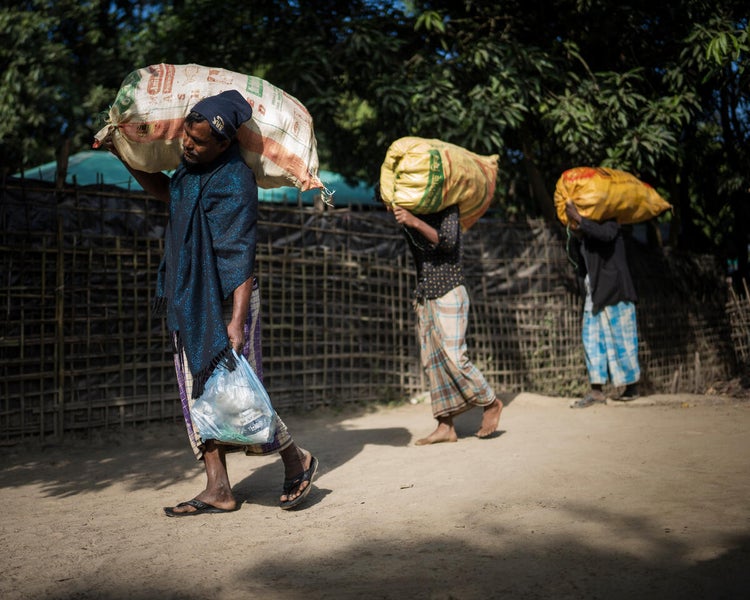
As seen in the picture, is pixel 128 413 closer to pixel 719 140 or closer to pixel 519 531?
pixel 519 531

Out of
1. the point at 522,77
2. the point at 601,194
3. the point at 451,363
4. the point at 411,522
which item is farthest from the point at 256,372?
the point at 522,77

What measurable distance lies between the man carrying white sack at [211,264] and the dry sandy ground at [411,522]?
27cm

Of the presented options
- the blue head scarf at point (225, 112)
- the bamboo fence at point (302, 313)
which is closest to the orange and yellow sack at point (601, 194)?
the bamboo fence at point (302, 313)

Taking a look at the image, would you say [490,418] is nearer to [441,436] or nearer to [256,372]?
[441,436]

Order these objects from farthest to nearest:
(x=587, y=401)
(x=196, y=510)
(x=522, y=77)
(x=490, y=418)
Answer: (x=522, y=77) < (x=587, y=401) < (x=490, y=418) < (x=196, y=510)

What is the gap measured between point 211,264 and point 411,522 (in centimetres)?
131

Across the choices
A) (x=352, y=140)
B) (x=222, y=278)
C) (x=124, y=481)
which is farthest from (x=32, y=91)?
(x=222, y=278)

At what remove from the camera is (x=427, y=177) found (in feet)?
14.0

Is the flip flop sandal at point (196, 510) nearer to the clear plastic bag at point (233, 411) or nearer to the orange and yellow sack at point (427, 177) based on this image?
the clear plastic bag at point (233, 411)

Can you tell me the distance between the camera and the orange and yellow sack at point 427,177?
→ 4.27m

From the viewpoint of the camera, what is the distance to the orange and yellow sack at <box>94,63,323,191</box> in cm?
301

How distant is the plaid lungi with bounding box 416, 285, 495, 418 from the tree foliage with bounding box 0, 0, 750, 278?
2460 mm

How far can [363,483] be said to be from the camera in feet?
11.6

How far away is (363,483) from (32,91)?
9.81 metres
